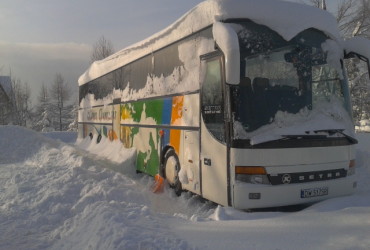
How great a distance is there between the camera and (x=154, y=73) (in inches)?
347

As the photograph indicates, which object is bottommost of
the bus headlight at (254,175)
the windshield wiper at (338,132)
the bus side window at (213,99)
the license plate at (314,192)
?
the license plate at (314,192)

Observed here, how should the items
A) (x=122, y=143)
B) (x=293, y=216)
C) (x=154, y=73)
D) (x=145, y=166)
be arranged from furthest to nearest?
(x=122, y=143), (x=145, y=166), (x=154, y=73), (x=293, y=216)

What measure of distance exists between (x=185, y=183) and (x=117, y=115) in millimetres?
5430

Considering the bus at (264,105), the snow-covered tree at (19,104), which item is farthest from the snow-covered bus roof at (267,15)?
the snow-covered tree at (19,104)

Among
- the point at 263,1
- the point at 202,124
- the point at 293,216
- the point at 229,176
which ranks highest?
the point at 263,1

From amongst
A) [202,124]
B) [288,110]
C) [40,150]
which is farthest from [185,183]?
[40,150]

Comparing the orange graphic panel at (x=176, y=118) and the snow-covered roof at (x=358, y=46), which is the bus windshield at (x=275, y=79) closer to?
the snow-covered roof at (x=358, y=46)

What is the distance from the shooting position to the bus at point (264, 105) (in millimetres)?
5363

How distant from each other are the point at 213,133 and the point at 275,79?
1.30 metres

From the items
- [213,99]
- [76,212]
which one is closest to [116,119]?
[76,212]

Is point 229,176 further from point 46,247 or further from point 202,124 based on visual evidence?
point 46,247

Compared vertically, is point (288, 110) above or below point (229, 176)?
above

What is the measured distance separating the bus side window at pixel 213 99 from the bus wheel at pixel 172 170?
1674 millimetres

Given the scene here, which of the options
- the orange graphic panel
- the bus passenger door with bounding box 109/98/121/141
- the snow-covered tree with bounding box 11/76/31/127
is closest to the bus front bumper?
the orange graphic panel
